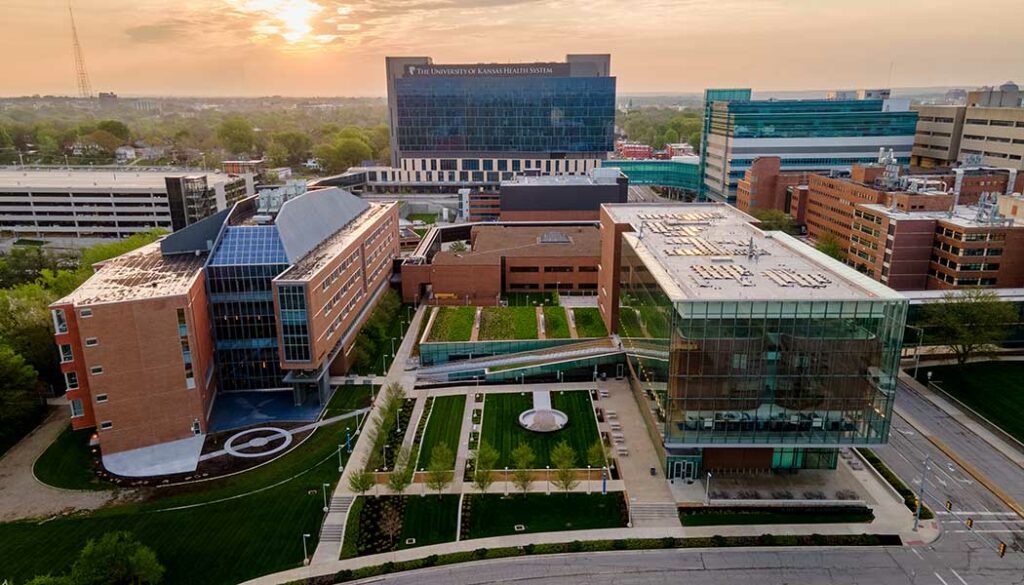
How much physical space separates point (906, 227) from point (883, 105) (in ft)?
265

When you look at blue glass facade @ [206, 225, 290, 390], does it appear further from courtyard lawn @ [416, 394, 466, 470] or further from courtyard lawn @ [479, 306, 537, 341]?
courtyard lawn @ [479, 306, 537, 341]

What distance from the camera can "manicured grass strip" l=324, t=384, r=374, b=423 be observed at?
6556 cm

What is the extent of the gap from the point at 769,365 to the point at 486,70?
541ft

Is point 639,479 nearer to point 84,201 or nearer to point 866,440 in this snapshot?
point 866,440

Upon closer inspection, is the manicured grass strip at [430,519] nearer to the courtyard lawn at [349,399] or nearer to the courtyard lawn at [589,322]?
the courtyard lawn at [349,399]

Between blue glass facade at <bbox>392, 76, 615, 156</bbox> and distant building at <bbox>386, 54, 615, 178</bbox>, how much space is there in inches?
11.7

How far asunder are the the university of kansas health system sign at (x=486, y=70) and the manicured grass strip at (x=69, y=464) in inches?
6156

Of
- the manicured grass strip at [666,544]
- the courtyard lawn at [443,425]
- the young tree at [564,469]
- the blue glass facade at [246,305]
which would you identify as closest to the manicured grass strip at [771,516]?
the manicured grass strip at [666,544]

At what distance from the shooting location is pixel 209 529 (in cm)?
4753

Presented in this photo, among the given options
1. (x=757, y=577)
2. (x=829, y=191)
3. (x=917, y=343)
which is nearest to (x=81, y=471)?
(x=757, y=577)

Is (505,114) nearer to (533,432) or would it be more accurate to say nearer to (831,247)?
(831,247)

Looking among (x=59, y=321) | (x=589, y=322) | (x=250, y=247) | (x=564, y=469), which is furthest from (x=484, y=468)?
(x=59, y=321)

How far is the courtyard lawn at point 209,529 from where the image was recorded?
144 ft

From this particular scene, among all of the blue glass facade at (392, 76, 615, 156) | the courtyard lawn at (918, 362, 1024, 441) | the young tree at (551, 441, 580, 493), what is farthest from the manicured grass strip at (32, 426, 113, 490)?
the blue glass facade at (392, 76, 615, 156)
